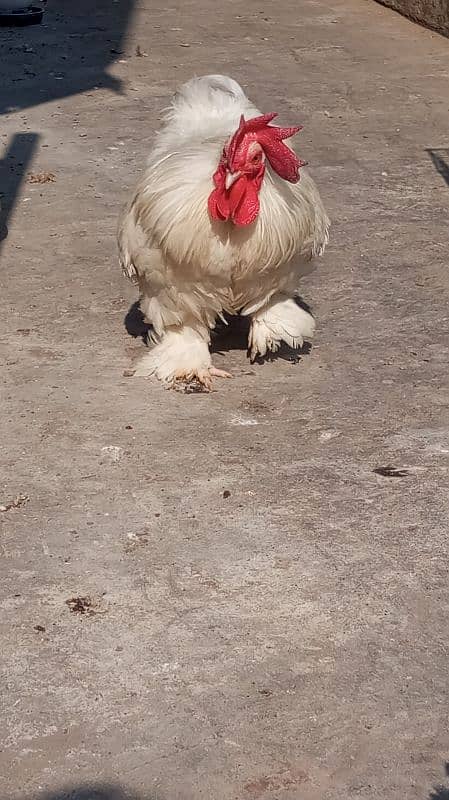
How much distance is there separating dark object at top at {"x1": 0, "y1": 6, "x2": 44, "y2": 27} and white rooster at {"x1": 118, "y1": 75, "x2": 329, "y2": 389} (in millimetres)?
7093

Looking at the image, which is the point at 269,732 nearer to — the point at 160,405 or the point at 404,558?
the point at 404,558

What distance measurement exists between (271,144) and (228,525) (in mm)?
1643

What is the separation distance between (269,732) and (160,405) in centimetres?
226

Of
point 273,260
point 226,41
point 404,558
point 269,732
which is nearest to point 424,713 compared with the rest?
point 269,732

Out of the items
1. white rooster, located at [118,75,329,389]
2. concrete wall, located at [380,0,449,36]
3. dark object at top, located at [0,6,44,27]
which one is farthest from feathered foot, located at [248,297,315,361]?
dark object at top, located at [0,6,44,27]

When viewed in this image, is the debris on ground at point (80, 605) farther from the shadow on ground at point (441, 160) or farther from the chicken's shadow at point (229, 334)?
the shadow on ground at point (441, 160)

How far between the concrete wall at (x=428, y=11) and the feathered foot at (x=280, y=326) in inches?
284

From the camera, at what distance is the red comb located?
5176mm

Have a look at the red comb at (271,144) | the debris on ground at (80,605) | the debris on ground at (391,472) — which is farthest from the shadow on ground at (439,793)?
the red comb at (271,144)

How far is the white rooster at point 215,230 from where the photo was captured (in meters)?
5.26

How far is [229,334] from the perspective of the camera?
656 cm

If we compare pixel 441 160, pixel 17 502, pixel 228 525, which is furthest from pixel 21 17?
pixel 228 525

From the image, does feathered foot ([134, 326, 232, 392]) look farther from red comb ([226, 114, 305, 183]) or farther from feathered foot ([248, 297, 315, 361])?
red comb ([226, 114, 305, 183])

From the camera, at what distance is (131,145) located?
30.7 ft
